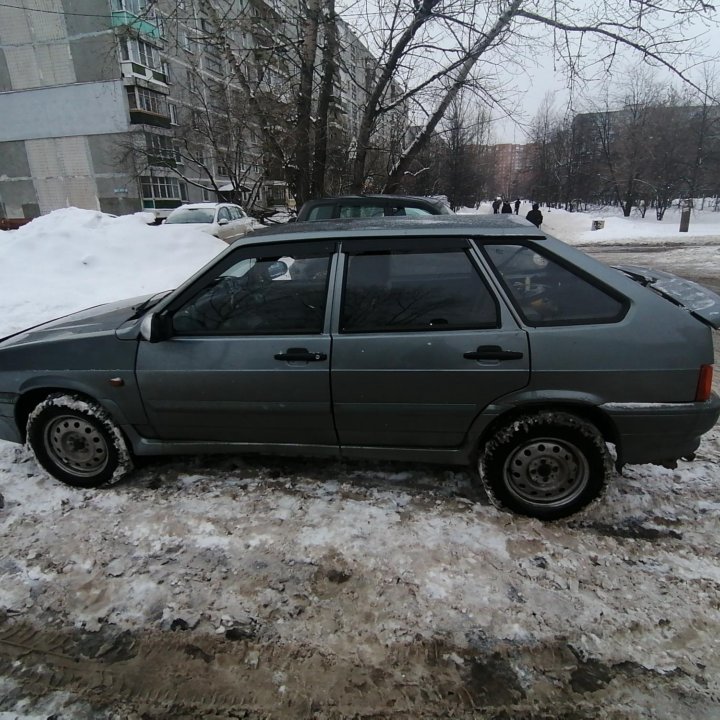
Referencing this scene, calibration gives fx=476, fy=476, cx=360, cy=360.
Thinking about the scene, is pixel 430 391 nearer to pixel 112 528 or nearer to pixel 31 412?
pixel 112 528

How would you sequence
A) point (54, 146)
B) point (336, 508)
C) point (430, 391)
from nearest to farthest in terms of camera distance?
1. point (430, 391)
2. point (336, 508)
3. point (54, 146)

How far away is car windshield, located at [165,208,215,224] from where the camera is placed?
610 inches

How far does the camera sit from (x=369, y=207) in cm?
802

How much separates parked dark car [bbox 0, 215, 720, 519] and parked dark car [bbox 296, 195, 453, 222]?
4946mm

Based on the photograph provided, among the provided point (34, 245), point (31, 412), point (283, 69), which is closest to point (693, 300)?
point (31, 412)

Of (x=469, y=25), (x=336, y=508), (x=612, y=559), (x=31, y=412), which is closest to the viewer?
(x=612, y=559)

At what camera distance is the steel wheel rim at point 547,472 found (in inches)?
107

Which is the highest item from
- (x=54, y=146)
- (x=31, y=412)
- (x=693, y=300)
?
(x=54, y=146)

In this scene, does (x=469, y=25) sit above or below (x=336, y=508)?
above

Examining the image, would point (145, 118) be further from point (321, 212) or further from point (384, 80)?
point (321, 212)

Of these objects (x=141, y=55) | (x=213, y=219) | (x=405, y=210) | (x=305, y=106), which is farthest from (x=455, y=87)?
(x=141, y=55)

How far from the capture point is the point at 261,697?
74.1 inches

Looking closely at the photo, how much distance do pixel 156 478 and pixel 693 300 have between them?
3625 mm

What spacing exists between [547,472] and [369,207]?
624 cm
